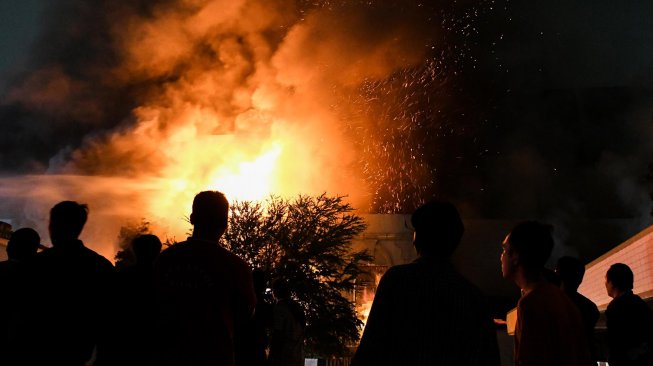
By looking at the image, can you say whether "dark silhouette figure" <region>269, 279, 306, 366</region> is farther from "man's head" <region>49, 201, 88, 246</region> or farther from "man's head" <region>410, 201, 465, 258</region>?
"man's head" <region>410, 201, 465, 258</region>

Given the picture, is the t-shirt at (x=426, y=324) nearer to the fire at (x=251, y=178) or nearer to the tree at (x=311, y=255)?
the tree at (x=311, y=255)

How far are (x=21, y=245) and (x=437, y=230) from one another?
358cm

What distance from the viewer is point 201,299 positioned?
10.2 ft

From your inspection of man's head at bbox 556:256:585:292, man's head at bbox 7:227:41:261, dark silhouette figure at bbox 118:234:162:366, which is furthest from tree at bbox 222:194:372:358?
dark silhouette figure at bbox 118:234:162:366

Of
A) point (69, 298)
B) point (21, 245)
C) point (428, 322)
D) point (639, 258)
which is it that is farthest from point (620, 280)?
point (21, 245)

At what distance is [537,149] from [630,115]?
6.41m

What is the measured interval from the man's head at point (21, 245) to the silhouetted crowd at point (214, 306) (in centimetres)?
143

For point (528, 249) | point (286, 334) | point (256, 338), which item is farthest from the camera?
point (286, 334)

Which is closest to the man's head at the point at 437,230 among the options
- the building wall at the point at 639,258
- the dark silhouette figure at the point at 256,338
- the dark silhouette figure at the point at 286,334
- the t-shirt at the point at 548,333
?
the t-shirt at the point at 548,333

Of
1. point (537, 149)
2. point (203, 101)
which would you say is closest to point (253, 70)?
point (203, 101)

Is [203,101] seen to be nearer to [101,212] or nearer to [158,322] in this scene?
[101,212]

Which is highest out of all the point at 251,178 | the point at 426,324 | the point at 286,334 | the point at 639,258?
the point at 251,178

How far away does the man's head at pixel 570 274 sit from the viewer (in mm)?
4512

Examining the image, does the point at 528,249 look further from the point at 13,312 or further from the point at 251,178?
the point at 251,178
